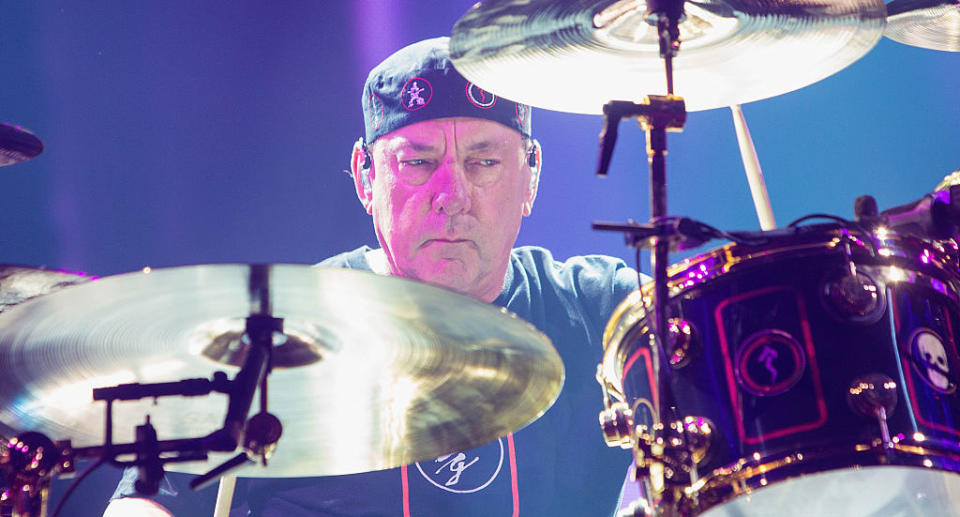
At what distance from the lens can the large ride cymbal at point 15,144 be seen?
1802 mm

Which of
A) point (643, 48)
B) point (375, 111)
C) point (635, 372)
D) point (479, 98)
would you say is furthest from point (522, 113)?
point (635, 372)

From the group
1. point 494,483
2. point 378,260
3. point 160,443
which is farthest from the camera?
point 378,260

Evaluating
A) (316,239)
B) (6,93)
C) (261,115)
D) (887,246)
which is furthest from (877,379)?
(6,93)

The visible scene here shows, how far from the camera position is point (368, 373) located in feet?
4.64

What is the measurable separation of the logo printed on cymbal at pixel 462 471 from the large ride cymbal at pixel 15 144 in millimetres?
1202

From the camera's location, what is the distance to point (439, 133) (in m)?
2.56

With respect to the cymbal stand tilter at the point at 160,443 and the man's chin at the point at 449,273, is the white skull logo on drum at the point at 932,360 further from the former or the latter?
the man's chin at the point at 449,273

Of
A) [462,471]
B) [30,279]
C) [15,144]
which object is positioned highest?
[15,144]

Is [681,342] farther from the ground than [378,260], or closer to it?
closer to it

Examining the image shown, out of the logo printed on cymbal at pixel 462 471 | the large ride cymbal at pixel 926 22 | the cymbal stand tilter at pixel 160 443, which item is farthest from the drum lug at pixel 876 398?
the logo printed on cymbal at pixel 462 471

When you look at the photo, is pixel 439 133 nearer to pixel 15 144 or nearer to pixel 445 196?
pixel 445 196

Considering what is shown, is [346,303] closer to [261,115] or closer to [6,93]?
[261,115]

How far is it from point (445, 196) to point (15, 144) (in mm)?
1091

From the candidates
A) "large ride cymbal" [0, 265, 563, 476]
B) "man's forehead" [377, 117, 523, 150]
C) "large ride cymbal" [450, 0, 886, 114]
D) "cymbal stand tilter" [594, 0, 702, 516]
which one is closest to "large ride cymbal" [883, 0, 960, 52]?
"large ride cymbal" [450, 0, 886, 114]
